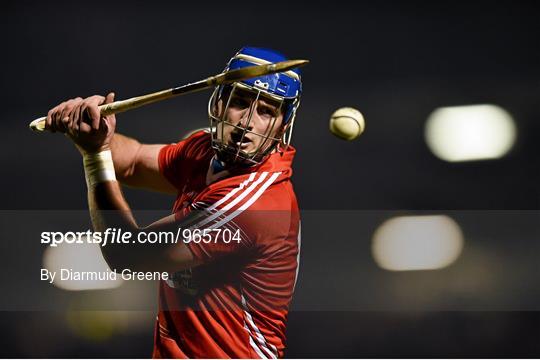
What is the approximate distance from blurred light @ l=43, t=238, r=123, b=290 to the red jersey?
112cm

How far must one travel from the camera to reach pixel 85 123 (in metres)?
1.87

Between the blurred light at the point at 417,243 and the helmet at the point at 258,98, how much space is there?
124 centimetres

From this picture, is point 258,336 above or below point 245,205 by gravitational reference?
below

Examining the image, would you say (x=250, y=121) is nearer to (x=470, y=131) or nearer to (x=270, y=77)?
(x=270, y=77)

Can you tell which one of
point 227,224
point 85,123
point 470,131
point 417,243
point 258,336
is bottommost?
point 258,336

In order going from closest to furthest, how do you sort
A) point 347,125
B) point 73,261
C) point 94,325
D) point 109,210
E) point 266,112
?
point 109,210 → point 266,112 → point 347,125 → point 73,261 → point 94,325

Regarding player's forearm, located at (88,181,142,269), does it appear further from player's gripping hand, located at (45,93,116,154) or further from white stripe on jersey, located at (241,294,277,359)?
white stripe on jersey, located at (241,294,277,359)

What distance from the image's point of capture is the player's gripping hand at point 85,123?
1.87 metres

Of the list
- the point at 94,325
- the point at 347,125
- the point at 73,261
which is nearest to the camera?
the point at 347,125

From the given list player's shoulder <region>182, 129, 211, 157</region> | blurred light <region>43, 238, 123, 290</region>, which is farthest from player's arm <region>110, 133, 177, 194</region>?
blurred light <region>43, 238, 123, 290</region>

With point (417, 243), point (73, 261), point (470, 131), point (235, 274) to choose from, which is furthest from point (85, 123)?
point (470, 131)

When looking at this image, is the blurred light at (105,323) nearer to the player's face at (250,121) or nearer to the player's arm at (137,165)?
the player's arm at (137,165)

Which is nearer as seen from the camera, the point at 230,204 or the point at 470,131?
the point at 230,204

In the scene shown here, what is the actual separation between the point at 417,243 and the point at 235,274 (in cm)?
145
